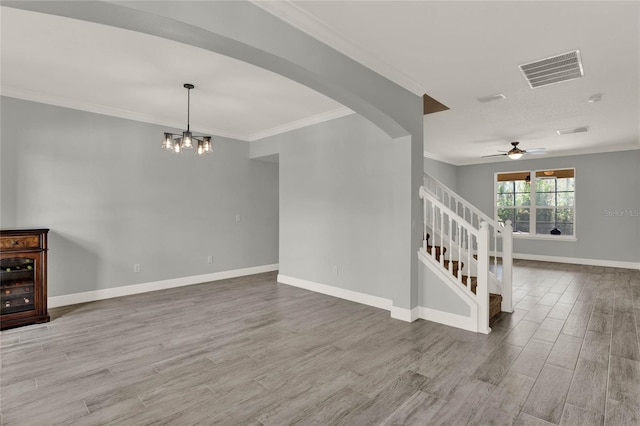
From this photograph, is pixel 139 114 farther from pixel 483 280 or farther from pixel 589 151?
pixel 589 151

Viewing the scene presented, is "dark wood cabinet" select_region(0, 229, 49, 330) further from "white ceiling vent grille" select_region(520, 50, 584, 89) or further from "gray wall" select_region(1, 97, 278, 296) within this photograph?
"white ceiling vent grille" select_region(520, 50, 584, 89)

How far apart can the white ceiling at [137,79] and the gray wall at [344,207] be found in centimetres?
47

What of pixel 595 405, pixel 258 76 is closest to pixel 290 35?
pixel 258 76

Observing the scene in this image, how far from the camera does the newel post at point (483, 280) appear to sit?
3443mm

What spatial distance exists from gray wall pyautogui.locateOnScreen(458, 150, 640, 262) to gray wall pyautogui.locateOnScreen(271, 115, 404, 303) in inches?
253

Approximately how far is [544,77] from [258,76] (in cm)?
319

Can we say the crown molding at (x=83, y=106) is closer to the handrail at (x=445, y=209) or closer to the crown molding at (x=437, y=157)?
the handrail at (x=445, y=209)

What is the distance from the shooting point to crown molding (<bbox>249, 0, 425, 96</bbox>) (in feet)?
7.56

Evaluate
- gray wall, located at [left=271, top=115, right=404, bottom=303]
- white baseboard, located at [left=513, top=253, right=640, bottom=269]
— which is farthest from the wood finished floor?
white baseboard, located at [left=513, top=253, right=640, bottom=269]

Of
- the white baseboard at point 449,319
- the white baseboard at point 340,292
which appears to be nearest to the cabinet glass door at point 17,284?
the white baseboard at point 340,292

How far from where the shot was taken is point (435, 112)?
489 cm

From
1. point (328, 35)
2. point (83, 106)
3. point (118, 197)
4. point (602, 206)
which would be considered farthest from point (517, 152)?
point (83, 106)

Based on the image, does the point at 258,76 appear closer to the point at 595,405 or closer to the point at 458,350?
the point at 458,350

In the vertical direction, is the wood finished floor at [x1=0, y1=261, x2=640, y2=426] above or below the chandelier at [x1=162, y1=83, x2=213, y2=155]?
below
